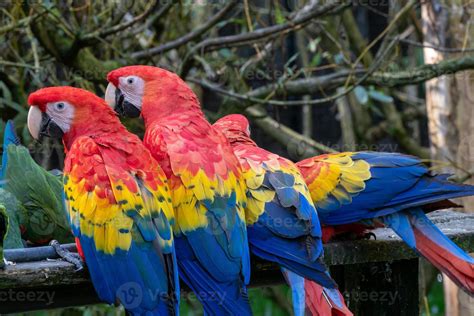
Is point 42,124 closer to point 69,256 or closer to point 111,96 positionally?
point 111,96

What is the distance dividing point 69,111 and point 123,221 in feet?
1.17

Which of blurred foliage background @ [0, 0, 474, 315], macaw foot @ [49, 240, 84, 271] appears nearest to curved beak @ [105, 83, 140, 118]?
macaw foot @ [49, 240, 84, 271]

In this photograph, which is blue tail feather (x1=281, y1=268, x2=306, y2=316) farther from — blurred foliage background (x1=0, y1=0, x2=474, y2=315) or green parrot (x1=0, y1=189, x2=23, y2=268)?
blurred foliage background (x1=0, y1=0, x2=474, y2=315)

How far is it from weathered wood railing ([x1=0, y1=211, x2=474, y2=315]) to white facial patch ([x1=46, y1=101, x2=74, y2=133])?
292 millimetres

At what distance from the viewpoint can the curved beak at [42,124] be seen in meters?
2.01

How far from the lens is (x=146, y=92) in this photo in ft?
7.11

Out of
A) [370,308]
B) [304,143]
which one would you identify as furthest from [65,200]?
[304,143]

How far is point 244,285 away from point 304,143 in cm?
198

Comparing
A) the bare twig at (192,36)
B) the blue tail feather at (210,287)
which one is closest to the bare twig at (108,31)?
the bare twig at (192,36)

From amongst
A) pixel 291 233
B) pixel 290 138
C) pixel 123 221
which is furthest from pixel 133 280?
pixel 290 138

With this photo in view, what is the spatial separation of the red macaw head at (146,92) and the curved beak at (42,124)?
9.1 inches

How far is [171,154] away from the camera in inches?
77.4

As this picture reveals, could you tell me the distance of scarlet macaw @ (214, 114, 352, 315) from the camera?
1913 mm

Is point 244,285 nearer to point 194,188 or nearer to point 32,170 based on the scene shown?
point 194,188
